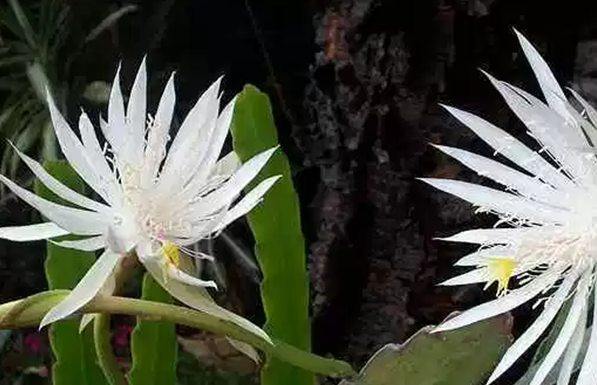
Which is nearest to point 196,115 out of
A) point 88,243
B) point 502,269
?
point 88,243

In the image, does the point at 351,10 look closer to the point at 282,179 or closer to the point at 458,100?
the point at 458,100

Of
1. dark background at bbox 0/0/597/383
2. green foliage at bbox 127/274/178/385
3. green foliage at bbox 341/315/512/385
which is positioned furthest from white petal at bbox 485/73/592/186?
dark background at bbox 0/0/597/383

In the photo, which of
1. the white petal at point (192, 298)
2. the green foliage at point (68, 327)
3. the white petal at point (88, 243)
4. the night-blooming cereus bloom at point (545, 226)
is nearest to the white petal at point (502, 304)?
the night-blooming cereus bloom at point (545, 226)

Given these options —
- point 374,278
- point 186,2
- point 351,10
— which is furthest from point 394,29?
point 186,2

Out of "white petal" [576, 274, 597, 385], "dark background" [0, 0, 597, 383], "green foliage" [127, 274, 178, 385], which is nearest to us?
"white petal" [576, 274, 597, 385]

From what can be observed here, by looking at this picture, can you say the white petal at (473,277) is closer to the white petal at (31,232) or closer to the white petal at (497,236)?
the white petal at (497,236)

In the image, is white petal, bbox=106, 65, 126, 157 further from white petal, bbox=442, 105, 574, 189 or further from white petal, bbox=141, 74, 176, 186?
white petal, bbox=442, 105, 574, 189
